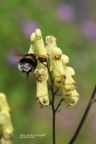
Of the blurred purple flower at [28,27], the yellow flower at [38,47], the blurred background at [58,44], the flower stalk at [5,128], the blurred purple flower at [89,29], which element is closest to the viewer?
the flower stalk at [5,128]

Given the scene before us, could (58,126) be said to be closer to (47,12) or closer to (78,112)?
(78,112)

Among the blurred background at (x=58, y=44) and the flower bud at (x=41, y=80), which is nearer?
the flower bud at (x=41, y=80)

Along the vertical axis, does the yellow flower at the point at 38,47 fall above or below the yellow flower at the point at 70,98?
above

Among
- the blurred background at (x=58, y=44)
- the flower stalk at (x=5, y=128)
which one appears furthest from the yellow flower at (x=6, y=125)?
the blurred background at (x=58, y=44)

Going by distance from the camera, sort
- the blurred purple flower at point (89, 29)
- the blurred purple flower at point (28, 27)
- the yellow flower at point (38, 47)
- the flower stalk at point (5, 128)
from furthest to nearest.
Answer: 1. the blurred purple flower at point (89, 29)
2. the blurred purple flower at point (28, 27)
3. the yellow flower at point (38, 47)
4. the flower stalk at point (5, 128)

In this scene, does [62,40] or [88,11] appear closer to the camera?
[62,40]

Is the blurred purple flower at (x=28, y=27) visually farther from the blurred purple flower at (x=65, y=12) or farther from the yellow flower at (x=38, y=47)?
the yellow flower at (x=38, y=47)

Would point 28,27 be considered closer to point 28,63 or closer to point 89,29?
point 89,29

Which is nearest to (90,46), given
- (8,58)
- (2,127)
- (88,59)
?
(88,59)
